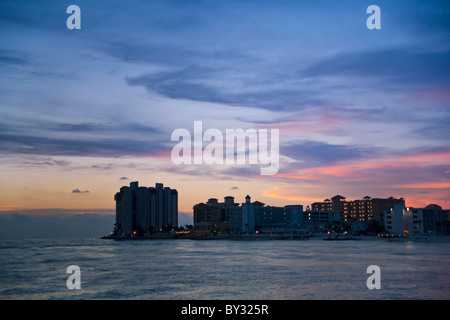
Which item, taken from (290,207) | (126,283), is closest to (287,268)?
(126,283)

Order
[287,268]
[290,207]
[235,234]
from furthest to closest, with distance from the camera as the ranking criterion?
[290,207] < [235,234] < [287,268]

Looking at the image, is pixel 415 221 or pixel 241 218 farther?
pixel 241 218

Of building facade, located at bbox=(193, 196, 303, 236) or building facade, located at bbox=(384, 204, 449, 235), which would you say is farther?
building facade, located at bbox=(193, 196, 303, 236)

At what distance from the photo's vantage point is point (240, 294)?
2895 centimetres

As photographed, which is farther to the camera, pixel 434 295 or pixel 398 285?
pixel 398 285

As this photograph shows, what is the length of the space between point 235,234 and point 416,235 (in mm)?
65433

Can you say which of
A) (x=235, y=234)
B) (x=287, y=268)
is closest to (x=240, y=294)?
(x=287, y=268)

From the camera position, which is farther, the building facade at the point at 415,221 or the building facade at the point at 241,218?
the building facade at the point at 241,218

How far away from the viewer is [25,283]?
36.7m
